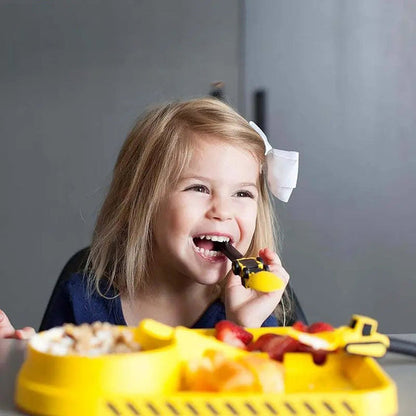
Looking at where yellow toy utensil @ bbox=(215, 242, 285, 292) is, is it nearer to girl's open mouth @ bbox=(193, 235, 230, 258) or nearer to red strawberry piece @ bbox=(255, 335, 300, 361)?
girl's open mouth @ bbox=(193, 235, 230, 258)

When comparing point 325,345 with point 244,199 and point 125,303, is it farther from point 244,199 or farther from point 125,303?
point 125,303

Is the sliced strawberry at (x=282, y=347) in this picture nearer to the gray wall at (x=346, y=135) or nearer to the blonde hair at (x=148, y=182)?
the blonde hair at (x=148, y=182)

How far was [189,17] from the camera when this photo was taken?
2.98 meters

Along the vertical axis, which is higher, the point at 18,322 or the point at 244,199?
the point at 244,199

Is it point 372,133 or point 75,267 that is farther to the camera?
point 372,133

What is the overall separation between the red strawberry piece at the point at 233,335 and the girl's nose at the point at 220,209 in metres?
0.49

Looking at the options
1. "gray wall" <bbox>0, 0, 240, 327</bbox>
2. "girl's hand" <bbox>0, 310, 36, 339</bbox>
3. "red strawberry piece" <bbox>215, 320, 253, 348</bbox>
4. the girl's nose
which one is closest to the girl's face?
the girl's nose

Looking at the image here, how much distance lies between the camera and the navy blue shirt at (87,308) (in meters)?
1.47

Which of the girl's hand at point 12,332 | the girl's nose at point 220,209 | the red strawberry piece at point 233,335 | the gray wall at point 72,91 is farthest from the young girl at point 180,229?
the gray wall at point 72,91

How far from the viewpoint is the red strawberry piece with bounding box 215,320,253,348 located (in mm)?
833

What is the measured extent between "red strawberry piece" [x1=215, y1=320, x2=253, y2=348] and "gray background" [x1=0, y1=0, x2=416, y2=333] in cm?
217

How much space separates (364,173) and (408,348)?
218cm

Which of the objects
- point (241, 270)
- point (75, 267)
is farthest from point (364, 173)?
point (241, 270)

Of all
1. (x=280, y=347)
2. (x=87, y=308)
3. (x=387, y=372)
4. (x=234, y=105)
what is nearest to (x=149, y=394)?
(x=280, y=347)
